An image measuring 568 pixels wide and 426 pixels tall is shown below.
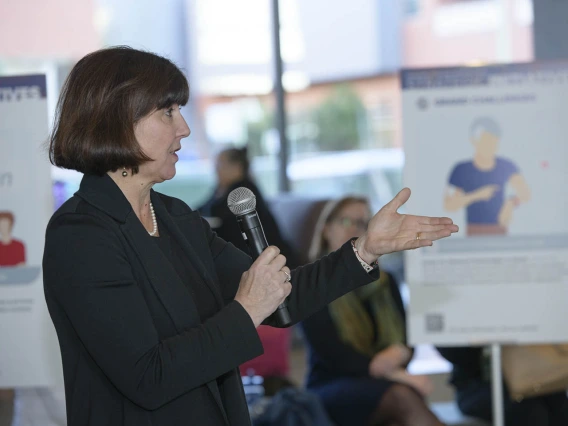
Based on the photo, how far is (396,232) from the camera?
5.94ft

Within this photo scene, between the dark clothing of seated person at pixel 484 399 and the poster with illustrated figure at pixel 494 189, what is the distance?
53 centimetres

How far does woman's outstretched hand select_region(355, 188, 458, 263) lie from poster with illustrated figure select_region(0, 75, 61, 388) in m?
1.59

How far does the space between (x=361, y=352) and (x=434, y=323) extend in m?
0.50

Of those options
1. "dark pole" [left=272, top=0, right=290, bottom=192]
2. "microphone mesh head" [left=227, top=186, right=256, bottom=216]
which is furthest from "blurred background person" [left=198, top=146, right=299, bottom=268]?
"microphone mesh head" [left=227, top=186, right=256, bottom=216]

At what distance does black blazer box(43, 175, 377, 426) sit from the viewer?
148cm

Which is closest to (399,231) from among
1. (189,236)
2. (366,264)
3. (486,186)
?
(366,264)

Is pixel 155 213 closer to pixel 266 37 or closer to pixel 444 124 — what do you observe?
pixel 444 124

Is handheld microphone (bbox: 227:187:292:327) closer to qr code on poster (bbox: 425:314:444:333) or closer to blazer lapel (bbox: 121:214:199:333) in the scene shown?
blazer lapel (bbox: 121:214:199:333)

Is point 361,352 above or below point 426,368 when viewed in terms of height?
above

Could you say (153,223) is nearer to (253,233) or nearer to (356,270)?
(253,233)

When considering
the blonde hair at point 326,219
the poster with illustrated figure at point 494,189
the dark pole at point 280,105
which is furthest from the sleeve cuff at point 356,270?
the dark pole at point 280,105

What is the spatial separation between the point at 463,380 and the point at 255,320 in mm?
2721

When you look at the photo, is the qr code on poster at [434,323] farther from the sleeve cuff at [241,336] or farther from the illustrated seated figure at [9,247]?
the sleeve cuff at [241,336]

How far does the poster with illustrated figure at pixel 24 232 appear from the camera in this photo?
117 inches
